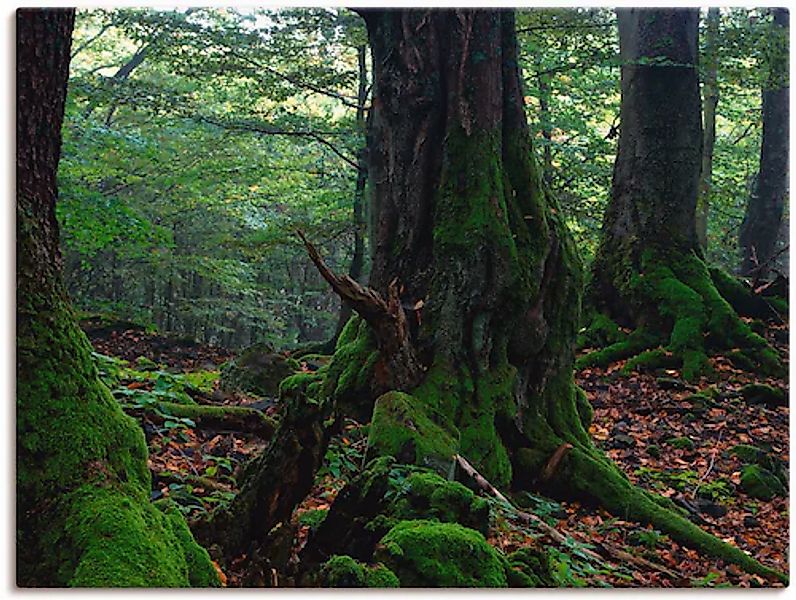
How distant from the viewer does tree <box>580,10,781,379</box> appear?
22.8ft

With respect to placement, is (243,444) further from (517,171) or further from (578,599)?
(517,171)

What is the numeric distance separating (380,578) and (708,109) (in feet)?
34.5

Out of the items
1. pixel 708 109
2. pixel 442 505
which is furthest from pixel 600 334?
pixel 708 109

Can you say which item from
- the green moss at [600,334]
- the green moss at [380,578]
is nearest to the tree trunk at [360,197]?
the green moss at [600,334]

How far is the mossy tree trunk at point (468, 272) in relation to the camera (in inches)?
160

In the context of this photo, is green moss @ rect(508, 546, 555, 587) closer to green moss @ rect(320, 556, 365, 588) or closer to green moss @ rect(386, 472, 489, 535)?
green moss @ rect(386, 472, 489, 535)

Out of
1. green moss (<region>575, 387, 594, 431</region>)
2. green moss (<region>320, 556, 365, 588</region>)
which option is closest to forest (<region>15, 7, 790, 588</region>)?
green moss (<region>320, 556, 365, 588</region>)

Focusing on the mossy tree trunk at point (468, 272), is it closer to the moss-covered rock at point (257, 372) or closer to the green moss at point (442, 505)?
the green moss at point (442, 505)

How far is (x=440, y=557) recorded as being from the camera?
2537mm

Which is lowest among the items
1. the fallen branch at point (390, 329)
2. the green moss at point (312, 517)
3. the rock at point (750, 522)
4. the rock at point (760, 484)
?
the rock at point (750, 522)

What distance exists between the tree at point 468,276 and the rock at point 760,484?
808 millimetres

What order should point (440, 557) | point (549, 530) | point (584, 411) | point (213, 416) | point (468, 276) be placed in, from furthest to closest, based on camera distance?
point (584, 411), point (468, 276), point (213, 416), point (549, 530), point (440, 557)

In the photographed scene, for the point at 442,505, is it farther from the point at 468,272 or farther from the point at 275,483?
the point at 468,272

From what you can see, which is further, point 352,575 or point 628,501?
point 628,501
